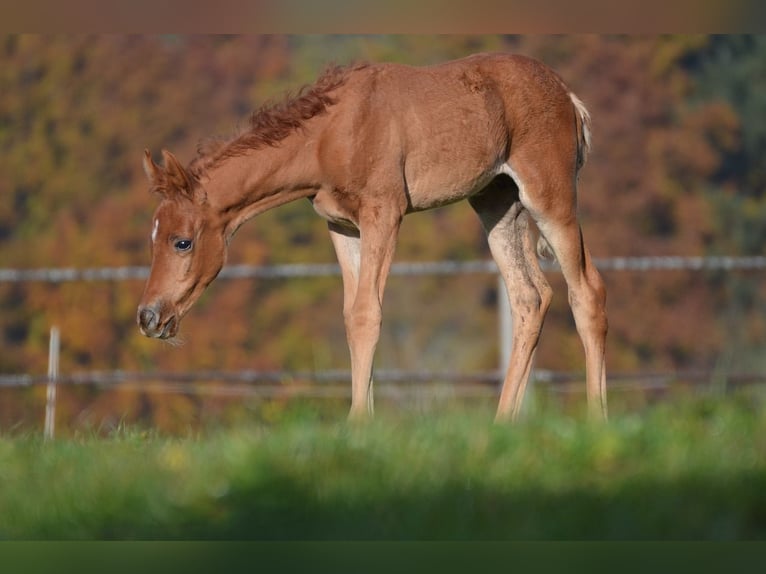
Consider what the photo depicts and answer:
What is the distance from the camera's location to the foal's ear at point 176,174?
589 centimetres

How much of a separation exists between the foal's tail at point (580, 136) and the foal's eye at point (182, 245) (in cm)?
211

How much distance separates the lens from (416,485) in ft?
13.3

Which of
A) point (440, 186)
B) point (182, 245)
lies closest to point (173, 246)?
point (182, 245)

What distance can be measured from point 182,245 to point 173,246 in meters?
0.05

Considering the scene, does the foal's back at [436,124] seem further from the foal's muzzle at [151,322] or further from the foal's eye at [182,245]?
the foal's muzzle at [151,322]

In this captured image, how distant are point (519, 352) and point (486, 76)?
1.59m

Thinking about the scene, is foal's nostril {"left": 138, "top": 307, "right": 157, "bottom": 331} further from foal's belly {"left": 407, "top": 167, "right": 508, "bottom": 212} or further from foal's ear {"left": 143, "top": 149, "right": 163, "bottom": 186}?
foal's belly {"left": 407, "top": 167, "right": 508, "bottom": 212}

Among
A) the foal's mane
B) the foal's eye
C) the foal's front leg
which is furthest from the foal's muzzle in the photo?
the foal's front leg

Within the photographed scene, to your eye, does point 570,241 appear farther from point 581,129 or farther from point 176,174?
point 176,174

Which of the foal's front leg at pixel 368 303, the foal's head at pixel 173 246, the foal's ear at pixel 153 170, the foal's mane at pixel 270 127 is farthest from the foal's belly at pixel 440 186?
the foal's ear at pixel 153 170

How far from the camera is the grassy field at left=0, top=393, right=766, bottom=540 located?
3771 millimetres

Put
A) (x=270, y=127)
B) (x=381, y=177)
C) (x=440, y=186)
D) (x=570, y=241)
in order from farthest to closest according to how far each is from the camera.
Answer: (x=570, y=241), (x=440, y=186), (x=270, y=127), (x=381, y=177)

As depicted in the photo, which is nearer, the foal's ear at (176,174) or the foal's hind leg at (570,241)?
the foal's ear at (176,174)

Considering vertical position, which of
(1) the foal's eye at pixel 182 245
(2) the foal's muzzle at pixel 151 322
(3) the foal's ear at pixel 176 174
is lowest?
(2) the foal's muzzle at pixel 151 322
